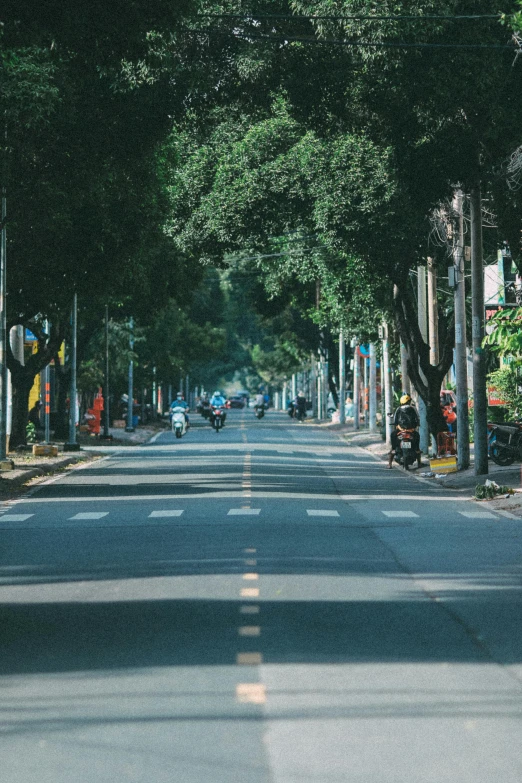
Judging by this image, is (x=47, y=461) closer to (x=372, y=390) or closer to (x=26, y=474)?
(x=26, y=474)

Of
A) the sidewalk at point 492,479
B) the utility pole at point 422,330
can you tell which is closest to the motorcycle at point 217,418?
the utility pole at point 422,330

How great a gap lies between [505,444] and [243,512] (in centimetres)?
1451

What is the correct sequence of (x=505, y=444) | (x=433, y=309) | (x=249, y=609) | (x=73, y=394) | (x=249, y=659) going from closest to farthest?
(x=249, y=659) → (x=249, y=609) → (x=505, y=444) → (x=433, y=309) → (x=73, y=394)

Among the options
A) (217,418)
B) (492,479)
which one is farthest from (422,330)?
(217,418)

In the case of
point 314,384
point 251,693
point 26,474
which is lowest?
point 251,693

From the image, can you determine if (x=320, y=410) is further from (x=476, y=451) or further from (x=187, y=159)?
(x=476, y=451)

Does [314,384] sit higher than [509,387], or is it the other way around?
[314,384]

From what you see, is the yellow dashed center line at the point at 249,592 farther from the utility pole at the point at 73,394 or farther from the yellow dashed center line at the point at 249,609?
the utility pole at the point at 73,394

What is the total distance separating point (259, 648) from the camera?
10.1m

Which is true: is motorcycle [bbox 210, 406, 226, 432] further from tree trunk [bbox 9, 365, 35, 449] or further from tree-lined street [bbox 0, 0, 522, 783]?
tree trunk [bbox 9, 365, 35, 449]

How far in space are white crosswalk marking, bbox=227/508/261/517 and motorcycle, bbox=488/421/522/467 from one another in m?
13.8

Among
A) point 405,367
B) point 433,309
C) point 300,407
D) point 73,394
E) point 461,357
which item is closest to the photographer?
point 461,357

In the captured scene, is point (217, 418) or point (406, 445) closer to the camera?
point (406, 445)

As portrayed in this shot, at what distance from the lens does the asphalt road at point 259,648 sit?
7.16 m
